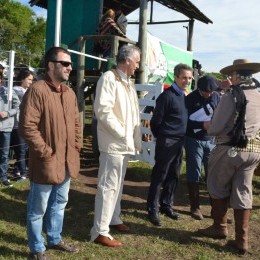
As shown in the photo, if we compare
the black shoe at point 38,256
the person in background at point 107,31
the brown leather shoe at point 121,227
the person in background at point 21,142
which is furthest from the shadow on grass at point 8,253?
the person in background at point 107,31

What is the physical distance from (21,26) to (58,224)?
138ft

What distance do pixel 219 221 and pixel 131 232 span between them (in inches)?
39.4

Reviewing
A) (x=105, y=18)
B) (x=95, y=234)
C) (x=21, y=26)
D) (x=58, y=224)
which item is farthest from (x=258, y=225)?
(x=21, y=26)

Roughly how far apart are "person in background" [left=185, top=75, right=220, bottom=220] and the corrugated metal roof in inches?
250

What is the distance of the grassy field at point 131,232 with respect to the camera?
404 centimetres

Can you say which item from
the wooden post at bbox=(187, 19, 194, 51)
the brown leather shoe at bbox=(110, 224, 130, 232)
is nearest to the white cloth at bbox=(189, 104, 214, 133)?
the brown leather shoe at bbox=(110, 224, 130, 232)

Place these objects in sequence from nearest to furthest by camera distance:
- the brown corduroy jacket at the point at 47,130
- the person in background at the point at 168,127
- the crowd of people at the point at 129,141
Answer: the brown corduroy jacket at the point at 47,130 → the crowd of people at the point at 129,141 → the person in background at the point at 168,127

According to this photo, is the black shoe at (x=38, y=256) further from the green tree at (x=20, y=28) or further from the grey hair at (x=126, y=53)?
the green tree at (x=20, y=28)

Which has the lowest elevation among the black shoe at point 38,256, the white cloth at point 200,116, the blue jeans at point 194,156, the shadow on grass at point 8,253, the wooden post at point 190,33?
the shadow on grass at point 8,253

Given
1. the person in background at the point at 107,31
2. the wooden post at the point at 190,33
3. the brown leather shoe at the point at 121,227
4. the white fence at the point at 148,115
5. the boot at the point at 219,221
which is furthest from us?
the wooden post at the point at 190,33

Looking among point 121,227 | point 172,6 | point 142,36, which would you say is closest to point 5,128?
point 121,227

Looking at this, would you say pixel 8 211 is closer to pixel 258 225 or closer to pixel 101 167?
pixel 101 167

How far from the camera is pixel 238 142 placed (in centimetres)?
411

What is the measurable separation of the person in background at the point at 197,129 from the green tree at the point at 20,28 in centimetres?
3638
